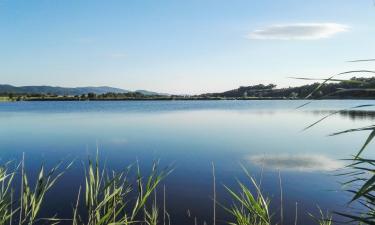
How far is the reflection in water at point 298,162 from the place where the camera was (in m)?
15.0

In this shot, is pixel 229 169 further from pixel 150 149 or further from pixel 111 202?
pixel 111 202

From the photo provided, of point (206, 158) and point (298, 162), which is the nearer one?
point (298, 162)

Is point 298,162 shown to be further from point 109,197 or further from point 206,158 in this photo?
point 109,197

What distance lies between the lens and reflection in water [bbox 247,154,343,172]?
15.0 meters

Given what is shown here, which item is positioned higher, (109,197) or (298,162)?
(109,197)

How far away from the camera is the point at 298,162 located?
16.2m

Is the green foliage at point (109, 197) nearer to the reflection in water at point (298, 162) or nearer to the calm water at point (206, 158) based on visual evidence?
the calm water at point (206, 158)

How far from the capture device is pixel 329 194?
1148 cm

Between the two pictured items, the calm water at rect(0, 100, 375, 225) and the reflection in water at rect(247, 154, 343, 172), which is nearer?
the calm water at rect(0, 100, 375, 225)

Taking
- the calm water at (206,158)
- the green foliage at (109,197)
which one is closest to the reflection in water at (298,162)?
the calm water at (206,158)

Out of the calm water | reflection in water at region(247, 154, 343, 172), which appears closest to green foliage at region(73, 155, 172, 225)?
the calm water

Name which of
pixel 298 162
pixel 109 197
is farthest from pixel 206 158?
pixel 109 197

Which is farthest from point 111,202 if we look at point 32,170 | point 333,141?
point 333,141

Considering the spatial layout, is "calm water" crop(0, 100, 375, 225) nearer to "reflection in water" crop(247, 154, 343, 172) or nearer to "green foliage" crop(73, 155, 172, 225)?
"reflection in water" crop(247, 154, 343, 172)
